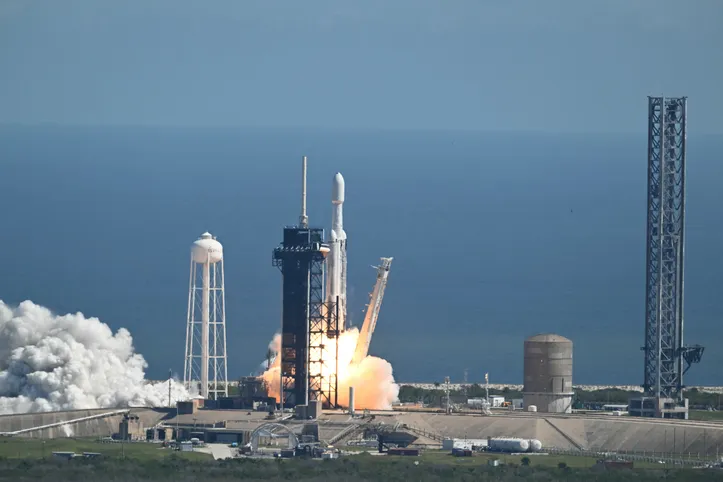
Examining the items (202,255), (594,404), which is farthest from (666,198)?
(202,255)

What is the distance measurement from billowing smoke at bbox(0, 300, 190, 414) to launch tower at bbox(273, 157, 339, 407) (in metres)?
9.95

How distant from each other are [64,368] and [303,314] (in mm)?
15507

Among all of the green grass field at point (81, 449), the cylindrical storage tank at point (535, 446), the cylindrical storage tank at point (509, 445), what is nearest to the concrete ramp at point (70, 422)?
the green grass field at point (81, 449)

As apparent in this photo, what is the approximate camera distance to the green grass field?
362ft

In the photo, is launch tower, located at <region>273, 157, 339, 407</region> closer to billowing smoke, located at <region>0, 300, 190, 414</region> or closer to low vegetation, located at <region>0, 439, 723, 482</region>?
billowing smoke, located at <region>0, 300, 190, 414</region>

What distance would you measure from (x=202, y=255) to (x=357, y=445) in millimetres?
17628

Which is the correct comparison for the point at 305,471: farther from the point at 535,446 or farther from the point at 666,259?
the point at 666,259

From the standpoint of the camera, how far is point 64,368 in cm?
13238

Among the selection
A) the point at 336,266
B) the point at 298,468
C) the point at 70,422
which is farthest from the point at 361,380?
the point at 298,468

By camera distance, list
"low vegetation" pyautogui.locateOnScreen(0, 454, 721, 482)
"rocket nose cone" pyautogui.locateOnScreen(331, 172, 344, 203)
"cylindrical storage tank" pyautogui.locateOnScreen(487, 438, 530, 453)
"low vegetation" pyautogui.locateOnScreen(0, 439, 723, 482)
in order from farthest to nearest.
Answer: "rocket nose cone" pyautogui.locateOnScreen(331, 172, 344, 203)
"cylindrical storage tank" pyautogui.locateOnScreen(487, 438, 530, 453)
"low vegetation" pyautogui.locateOnScreen(0, 439, 723, 482)
"low vegetation" pyautogui.locateOnScreen(0, 454, 721, 482)


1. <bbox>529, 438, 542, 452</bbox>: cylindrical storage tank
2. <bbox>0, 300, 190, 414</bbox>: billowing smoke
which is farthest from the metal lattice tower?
<bbox>0, 300, 190, 414</bbox>: billowing smoke

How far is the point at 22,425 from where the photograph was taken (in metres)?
123

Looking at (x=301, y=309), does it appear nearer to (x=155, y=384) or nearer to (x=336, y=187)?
(x=336, y=187)

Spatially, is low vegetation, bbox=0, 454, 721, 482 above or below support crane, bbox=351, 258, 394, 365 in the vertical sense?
below
